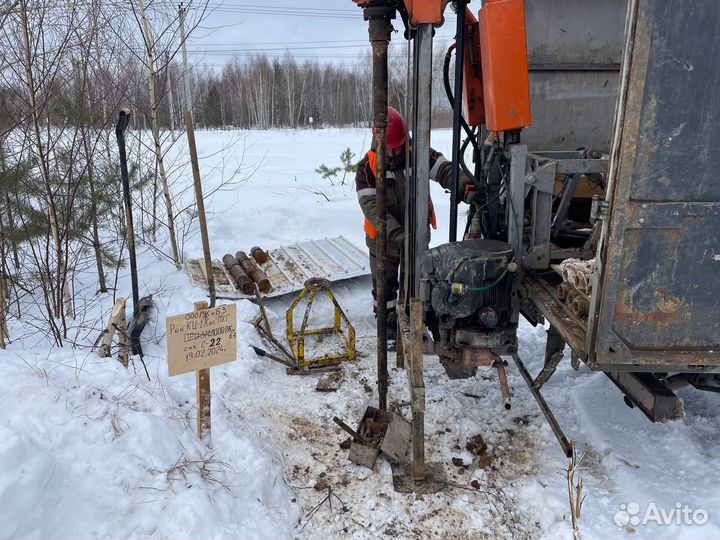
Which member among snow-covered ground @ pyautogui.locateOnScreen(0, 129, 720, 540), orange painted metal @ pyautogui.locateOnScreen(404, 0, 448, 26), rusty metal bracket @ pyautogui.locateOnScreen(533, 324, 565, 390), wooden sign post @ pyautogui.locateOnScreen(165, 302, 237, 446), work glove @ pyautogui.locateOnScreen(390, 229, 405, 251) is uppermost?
orange painted metal @ pyautogui.locateOnScreen(404, 0, 448, 26)

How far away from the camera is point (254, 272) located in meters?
6.45

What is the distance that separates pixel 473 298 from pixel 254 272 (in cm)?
377

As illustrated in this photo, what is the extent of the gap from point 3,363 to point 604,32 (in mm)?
5264

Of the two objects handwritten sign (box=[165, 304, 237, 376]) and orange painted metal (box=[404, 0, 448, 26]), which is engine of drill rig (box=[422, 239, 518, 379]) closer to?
handwritten sign (box=[165, 304, 237, 376])

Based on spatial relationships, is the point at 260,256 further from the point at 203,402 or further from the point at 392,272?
the point at 203,402

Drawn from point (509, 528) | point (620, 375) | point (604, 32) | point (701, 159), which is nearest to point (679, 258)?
point (701, 159)

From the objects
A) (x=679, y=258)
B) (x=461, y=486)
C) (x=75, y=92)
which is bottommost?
(x=461, y=486)

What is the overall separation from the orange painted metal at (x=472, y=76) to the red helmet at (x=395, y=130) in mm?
551

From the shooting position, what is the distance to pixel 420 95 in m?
3.54

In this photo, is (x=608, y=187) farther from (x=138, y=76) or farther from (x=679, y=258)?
(x=138, y=76)

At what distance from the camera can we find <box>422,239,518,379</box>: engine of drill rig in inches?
125

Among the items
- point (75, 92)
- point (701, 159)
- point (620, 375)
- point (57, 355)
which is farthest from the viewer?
point (75, 92)

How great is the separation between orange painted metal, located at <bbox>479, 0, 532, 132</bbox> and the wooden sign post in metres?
2.03

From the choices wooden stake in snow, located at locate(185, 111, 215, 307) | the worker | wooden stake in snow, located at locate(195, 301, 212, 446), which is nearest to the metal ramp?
wooden stake in snow, located at locate(185, 111, 215, 307)
